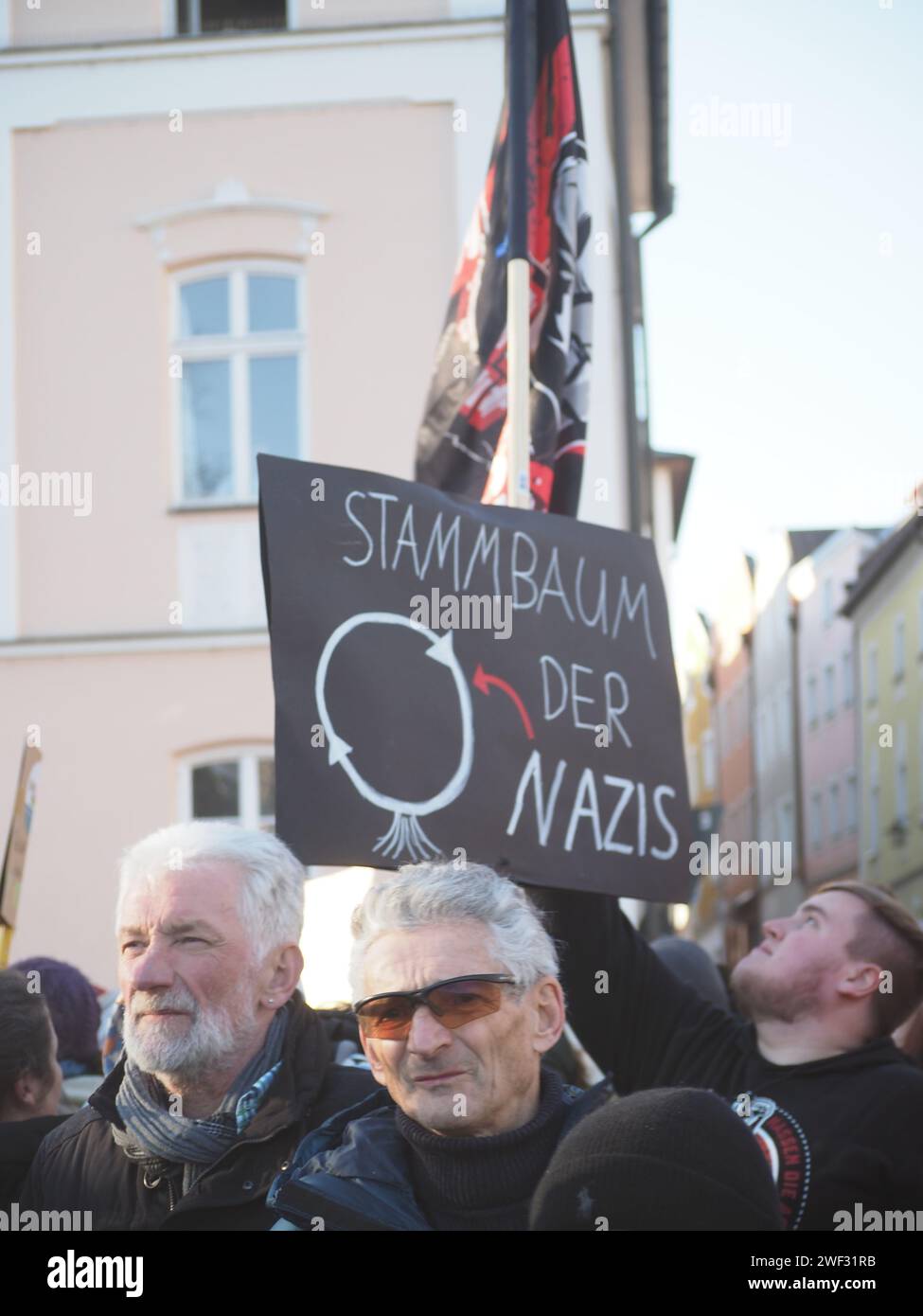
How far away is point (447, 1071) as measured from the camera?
2.74 meters

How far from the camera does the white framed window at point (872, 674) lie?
42.3 meters

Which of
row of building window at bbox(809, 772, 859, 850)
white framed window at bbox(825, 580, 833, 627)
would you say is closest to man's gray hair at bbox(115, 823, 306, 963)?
row of building window at bbox(809, 772, 859, 850)

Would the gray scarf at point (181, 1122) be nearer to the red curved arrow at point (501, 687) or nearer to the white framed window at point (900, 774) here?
the red curved arrow at point (501, 687)

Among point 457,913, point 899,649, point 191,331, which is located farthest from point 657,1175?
point 899,649

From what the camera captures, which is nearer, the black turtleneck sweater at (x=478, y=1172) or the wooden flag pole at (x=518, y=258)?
the black turtleneck sweater at (x=478, y=1172)

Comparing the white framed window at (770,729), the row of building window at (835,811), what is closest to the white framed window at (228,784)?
the row of building window at (835,811)

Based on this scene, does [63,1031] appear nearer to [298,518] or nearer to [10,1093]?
[10,1093]

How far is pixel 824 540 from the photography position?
52688 mm

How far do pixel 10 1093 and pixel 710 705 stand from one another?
64207mm

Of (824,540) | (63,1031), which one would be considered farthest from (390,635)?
(824,540)

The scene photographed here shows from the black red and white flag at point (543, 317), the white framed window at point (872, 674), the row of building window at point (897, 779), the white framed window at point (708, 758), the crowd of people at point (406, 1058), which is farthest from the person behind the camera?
the white framed window at point (708, 758)

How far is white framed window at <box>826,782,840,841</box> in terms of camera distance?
47625 millimetres

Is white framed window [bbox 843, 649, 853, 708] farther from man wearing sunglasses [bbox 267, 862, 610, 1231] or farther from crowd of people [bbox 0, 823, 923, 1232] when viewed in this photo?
man wearing sunglasses [bbox 267, 862, 610, 1231]

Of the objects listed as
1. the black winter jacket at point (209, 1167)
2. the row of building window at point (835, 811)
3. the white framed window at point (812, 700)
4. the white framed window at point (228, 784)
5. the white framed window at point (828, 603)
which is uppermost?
the white framed window at point (828, 603)
